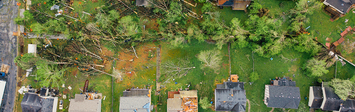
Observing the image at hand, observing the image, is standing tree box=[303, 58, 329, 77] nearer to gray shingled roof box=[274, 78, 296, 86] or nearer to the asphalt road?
gray shingled roof box=[274, 78, 296, 86]

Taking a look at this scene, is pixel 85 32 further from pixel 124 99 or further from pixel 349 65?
pixel 349 65

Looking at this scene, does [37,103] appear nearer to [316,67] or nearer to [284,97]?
[284,97]

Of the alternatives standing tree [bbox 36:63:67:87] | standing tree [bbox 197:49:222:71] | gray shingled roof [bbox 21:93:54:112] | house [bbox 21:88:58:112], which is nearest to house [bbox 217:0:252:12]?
standing tree [bbox 197:49:222:71]

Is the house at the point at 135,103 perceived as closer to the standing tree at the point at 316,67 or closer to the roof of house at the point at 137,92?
the roof of house at the point at 137,92

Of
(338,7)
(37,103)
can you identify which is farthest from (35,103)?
(338,7)

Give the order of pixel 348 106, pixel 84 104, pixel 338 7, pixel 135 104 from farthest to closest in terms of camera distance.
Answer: pixel 84 104 < pixel 135 104 < pixel 338 7 < pixel 348 106

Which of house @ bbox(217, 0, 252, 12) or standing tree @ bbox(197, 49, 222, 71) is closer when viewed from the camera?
house @ bbox(217, 0, 252, 12)
